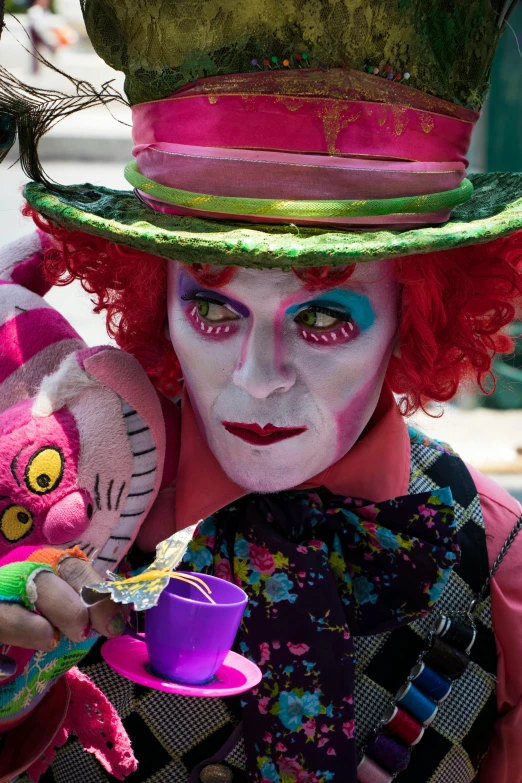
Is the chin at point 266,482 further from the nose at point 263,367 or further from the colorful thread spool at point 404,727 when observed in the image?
the colorful thread spool at point 404,727

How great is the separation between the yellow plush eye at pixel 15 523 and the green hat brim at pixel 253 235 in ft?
1.16

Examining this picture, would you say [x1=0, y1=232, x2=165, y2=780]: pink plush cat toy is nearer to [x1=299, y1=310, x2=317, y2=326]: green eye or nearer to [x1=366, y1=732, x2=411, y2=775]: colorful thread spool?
[x1=299, y1=310, x2=317, y2=326]: green eye

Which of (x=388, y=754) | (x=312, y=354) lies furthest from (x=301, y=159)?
(x=388, y=754)

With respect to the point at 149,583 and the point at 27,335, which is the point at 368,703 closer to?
the point at 149,583

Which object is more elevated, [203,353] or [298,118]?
[298,118]

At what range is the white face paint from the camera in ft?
4.32

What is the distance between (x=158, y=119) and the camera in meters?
1.33

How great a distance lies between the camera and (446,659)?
1465 millimetres

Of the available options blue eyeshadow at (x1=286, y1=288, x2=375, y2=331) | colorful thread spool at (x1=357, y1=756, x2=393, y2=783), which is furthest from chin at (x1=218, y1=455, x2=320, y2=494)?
colorful thread spool at (x1=357, y1=756, x2=393, y2=783)

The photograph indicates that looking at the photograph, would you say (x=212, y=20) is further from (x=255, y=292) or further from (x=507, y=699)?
(x=507, y=699)

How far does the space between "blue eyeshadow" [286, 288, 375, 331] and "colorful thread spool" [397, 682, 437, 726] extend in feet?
1.77

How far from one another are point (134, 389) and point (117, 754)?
19.5 inches

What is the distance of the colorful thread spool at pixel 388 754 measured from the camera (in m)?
1.43

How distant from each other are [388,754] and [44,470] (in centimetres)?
66
